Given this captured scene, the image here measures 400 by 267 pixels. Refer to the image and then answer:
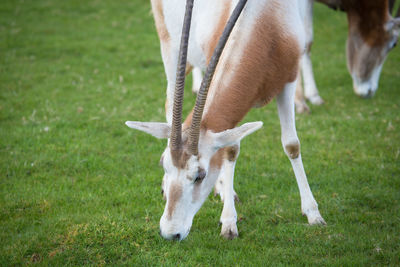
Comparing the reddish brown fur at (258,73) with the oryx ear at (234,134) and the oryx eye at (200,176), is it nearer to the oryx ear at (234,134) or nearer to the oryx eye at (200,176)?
the oryx ear at (234,134)

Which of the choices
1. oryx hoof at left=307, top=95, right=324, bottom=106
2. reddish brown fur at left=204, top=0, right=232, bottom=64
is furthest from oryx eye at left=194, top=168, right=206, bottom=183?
oryx hoof at left=307, top=95, right=324, bottom=106

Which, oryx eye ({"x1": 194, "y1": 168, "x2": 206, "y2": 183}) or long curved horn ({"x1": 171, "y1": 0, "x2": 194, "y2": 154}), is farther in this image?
oryx eye ({"x1": 194, "y1": 168, "x2": 206, "y2": 183})

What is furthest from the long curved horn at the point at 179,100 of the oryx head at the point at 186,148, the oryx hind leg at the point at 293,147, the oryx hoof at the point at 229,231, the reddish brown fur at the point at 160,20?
the reddish brown fur at the point at 160,20

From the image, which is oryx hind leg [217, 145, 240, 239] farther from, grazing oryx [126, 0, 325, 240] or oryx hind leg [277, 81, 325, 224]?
oryx hind leg [277, 81, 325, 224]

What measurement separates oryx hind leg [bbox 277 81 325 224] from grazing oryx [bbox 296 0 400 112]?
3.18 metres

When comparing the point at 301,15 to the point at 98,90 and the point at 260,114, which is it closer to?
the point at 260,114

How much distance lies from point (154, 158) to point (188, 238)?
6.74 ft

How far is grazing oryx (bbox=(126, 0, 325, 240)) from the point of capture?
355 centimetres

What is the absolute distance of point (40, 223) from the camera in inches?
177

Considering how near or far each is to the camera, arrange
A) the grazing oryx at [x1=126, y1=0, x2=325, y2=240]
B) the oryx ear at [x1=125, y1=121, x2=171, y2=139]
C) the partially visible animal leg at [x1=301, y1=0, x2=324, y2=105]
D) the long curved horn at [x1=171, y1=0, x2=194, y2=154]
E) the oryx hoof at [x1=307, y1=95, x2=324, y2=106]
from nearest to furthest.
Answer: the long curved horn at [x1=171, y1=0, x2=194, y2=154] < the grazing oryx at [x1=126, y1=0, x2=325, y2=240] < the oryx ear at [x1=125, y1=121, x2=171, y2=139] < the partially visible animal leg at [x1=301, y1=0, x2=324, y2=105] < the oryx hoof at [x1=307, y1=95, x2=324, y2=106]

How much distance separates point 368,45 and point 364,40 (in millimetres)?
111

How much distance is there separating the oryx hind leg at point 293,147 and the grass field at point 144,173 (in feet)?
0.62

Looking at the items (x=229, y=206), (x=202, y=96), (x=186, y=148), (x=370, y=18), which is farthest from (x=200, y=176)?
(x=370, y=18)

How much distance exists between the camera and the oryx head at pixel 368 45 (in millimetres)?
7902
